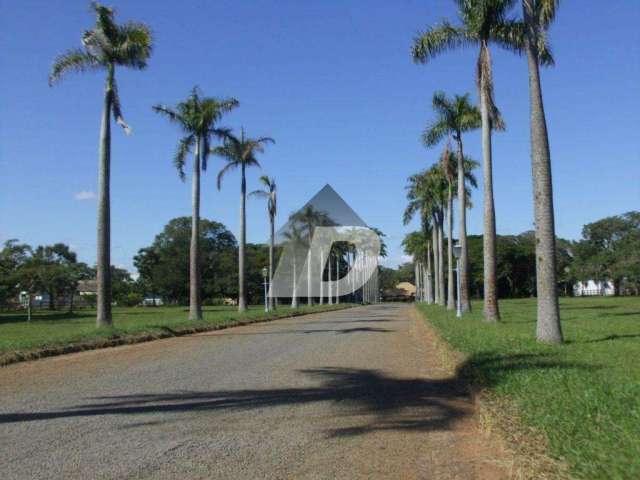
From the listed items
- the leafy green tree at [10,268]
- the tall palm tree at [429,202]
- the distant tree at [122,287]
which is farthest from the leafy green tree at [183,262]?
the tall palm tree at [429,202]

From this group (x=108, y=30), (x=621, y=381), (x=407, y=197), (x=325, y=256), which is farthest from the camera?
(x=325, y=256)

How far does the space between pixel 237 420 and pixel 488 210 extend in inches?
602

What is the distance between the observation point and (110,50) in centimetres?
2094

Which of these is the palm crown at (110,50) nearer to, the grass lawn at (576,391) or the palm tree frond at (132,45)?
the palm tree frond at (132,45)

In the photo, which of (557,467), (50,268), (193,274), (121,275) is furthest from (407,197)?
(121,275)

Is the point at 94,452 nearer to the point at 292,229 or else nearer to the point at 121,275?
the point at 292,229

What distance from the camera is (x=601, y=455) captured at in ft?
15.3

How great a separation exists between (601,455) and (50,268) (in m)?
70.4

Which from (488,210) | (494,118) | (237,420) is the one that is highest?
(494,118)

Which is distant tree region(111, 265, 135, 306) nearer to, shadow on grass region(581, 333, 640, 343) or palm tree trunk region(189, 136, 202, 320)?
palm tree trunk region(189, 136, 202, 320)

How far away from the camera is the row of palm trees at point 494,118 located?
1356 cm

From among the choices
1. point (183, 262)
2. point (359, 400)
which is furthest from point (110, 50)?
point (183, 262)

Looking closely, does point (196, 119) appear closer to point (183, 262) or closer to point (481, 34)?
point (481, 34)

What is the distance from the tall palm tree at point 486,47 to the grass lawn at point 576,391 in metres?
7.51
